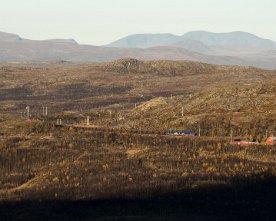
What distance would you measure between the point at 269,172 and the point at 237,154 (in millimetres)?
10297

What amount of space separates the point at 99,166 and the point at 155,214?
20.8 metres

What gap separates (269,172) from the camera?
6694cm

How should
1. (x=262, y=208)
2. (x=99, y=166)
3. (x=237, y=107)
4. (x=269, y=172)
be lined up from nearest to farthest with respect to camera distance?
(x=262, y=208), (x=269, y=172), (x=99, y=166), (x=237, y=107)

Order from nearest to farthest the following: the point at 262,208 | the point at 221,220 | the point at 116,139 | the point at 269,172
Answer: the point at 221,220, the point at 262,208, the point at 269,172, the point at 116,139

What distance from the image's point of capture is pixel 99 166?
71.8 metres

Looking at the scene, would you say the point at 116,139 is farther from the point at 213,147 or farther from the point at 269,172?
Result: the point at 269,172

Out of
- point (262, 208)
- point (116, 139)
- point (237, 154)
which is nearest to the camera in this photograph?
point (262, 208)

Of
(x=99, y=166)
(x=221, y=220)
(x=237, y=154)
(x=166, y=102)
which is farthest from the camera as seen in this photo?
(x=166, y=102)

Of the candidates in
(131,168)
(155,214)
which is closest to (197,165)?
(131,168)

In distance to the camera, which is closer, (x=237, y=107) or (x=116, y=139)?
(x=116, y=139)

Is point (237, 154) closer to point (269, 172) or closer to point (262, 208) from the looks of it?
point (269, 172)

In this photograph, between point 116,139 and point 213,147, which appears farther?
point 116,139

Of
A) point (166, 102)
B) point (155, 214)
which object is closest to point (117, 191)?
point (155, 214)

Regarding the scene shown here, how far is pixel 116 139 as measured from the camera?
3469 inches
